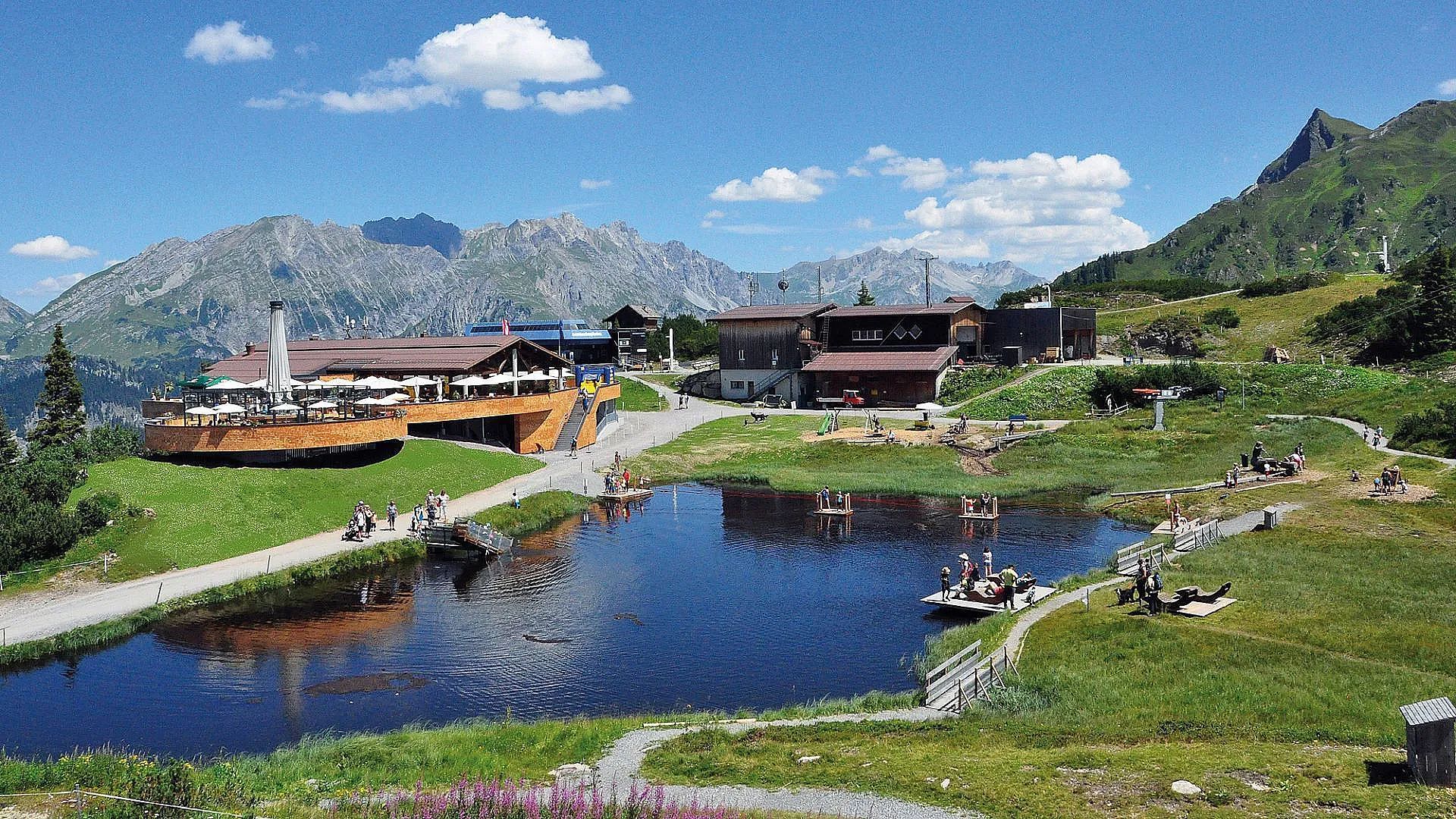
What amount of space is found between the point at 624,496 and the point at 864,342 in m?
58.8

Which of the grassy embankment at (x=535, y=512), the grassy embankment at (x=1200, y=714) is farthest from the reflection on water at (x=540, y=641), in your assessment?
the grassy embankment at (x=1200, y=714)

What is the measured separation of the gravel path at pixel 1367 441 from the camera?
180 feet

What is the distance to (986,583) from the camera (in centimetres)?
3819

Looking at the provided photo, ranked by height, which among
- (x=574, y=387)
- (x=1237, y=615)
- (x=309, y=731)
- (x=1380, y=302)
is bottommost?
(x=309, y=731)

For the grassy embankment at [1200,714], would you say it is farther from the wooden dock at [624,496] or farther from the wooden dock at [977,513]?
the wooden dock at [624,496]

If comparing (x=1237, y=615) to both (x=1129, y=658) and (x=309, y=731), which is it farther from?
(x=309, y=731)

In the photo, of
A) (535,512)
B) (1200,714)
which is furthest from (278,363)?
(1200,714)

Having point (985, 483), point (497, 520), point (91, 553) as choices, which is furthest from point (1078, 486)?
point (91, 553)

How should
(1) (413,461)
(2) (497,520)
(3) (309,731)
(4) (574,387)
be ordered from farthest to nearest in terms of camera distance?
1. (4) (574,387)
2. (1) (413,461)
3. (2) (497,520)
4. (3) (309,731)

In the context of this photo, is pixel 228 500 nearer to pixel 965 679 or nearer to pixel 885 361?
pixel 965 679

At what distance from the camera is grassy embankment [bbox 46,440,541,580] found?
141 feet

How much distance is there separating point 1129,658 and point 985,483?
38.3 m

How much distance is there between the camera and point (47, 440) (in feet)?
259

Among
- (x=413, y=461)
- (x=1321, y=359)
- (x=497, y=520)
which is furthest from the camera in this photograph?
(x=1321, y=359)
